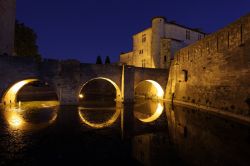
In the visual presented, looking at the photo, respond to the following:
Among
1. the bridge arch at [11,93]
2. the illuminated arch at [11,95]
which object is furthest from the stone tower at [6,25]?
the bridge arch at [11,93]

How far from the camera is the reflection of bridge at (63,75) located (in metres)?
19.1

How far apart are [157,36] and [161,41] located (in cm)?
A: 126

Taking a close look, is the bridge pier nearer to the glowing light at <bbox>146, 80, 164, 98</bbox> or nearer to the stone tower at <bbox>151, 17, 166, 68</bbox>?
the glowing light at <bbox>146, 80, 164, 98</bbox>

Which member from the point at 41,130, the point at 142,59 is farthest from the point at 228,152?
the point at 142,59

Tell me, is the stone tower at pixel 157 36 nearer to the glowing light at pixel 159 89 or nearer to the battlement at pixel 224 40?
the glowing light at pixel 159 89

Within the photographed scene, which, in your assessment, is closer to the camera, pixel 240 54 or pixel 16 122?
pixel 16 122

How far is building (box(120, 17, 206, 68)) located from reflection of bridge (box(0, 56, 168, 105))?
9560mm

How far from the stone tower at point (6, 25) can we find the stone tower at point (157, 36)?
77.5ft

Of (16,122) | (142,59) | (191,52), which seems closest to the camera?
(16,122)

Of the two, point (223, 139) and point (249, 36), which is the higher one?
point (249, 36)

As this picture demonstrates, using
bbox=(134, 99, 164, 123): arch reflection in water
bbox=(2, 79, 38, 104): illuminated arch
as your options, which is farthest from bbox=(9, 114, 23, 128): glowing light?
bbox=(134, 99, 164, 123): arch reflection in water

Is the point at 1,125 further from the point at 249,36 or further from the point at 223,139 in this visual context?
the point at 249,36

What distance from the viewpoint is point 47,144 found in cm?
809

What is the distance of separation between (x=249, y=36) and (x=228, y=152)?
9.90 metres
